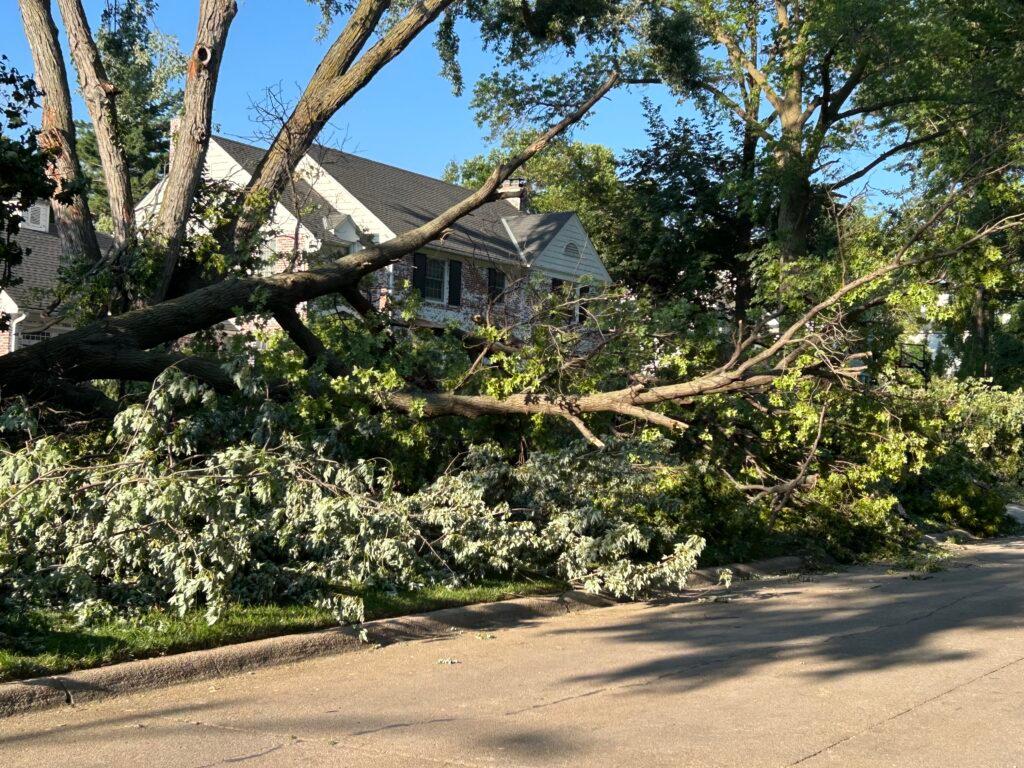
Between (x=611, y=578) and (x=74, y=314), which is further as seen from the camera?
(x=74, y=314)

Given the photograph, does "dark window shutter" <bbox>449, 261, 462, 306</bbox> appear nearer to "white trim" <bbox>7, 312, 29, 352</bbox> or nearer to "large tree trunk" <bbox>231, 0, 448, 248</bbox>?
"white trim" <bbox>7, 312, 29, 352</bbox>

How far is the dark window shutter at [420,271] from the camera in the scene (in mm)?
28312

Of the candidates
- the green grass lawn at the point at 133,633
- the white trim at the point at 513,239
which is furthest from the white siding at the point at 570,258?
the green grass lawn at the point at 133,633

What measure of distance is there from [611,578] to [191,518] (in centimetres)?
399

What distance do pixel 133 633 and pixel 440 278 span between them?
2270cm

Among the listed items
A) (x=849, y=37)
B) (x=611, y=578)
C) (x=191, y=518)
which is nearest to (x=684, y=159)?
(x=849, y=37)

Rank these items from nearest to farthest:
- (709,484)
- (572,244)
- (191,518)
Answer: (191,518) → (709,484) → (572,244)

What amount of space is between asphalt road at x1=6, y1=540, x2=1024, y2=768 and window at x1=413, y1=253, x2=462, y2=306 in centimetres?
2028

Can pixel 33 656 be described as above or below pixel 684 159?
below

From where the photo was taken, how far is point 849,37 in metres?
22.1

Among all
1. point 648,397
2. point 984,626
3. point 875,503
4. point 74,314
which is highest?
point 74,314

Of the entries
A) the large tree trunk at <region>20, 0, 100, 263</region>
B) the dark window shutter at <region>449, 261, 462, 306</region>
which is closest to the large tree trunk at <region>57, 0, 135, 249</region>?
the large tree trunk at <region>20, 0, 100, 263</region>

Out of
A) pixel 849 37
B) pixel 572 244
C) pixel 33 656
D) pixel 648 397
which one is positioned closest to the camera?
pixel 33 656

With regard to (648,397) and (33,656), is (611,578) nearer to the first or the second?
(648,397)
